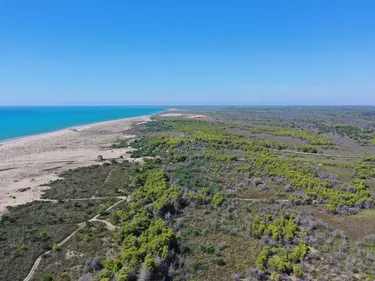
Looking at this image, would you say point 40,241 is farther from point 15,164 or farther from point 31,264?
point 15,164

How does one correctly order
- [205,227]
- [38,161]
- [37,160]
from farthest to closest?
1. [37,160]
2. [38,161]
3. [205,227]

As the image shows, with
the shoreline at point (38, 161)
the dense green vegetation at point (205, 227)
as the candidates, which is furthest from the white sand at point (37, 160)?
the dense green vegetation at point (205, 227)

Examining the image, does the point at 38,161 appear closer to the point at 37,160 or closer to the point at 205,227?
the point at 37,160

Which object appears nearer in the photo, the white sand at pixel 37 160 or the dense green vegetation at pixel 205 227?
the dense green vegetation at pixel 205 227

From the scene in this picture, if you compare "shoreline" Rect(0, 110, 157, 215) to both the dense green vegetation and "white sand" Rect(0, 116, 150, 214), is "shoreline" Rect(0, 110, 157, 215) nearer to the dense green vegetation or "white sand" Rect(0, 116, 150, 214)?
"white sand" Rect(0, 116, 150, 214)

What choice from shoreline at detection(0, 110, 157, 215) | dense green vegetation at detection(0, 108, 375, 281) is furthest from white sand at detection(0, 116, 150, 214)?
dense green vegetation at detection(0, 108, 375, 281)

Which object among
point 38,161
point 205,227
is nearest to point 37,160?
point 38,161

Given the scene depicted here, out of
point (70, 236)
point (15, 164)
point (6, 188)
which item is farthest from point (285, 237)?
point (15, 164)

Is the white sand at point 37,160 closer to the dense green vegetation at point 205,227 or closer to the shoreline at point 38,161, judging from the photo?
the shoreline at point 38,161
